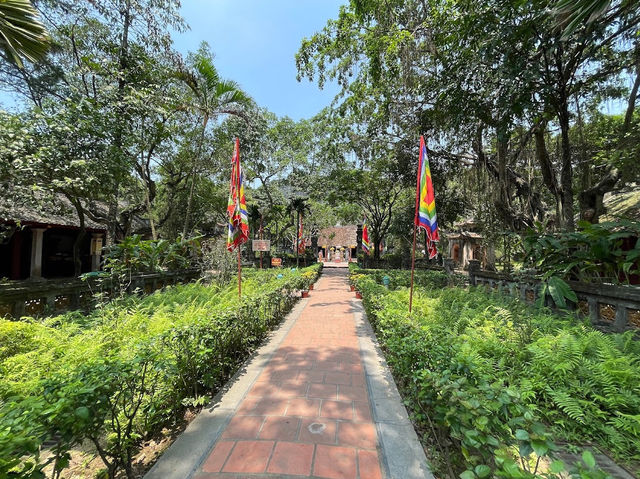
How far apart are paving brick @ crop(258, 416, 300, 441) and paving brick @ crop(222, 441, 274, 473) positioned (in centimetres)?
10

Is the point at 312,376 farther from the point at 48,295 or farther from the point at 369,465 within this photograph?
the point at 48,295

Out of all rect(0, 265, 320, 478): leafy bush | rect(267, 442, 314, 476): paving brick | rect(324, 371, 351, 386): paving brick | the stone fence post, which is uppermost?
the stone fence post

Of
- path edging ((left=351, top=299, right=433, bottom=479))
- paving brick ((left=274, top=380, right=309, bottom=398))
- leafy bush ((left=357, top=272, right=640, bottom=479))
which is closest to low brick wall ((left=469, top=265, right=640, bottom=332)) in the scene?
leafy bush ((left=357, top=272, right=640, bottom=479))

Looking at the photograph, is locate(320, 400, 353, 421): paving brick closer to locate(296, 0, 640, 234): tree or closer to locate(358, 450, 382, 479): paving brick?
locate(358, 450, 382, 479): paving brick

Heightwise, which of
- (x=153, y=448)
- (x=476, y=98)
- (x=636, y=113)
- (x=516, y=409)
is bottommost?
(x=153, y=448)

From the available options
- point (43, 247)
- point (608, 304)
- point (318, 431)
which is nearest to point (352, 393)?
point (318, 431)

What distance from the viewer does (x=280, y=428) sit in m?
2.77

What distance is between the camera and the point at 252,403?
127 inches

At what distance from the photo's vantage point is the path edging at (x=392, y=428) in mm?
2268

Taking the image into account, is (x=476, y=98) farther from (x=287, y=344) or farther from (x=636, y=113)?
(x=636, y=113)

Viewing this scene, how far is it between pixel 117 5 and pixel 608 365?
1315cm

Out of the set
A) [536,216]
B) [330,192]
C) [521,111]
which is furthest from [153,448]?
[330,192]

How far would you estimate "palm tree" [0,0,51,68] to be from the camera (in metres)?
4.01

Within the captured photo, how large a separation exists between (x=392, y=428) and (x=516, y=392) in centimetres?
161
